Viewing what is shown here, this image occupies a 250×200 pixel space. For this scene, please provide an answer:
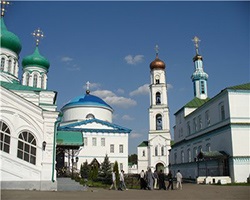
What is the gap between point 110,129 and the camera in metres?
43.8

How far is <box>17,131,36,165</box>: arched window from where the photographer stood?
14.9m

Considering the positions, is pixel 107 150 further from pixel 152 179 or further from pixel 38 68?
pixel 152 179

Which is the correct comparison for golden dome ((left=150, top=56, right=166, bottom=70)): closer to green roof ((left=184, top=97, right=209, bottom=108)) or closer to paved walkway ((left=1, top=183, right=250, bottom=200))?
green roof ((left=184, top=97, right=209, bottom=108))

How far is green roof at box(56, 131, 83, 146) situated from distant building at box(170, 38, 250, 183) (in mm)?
10338

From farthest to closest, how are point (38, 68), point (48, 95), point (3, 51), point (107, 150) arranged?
point (107, 150), point (38, 68), point (3, 51), point (48, 95)

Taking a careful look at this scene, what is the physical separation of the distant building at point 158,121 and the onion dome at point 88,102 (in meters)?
8.47

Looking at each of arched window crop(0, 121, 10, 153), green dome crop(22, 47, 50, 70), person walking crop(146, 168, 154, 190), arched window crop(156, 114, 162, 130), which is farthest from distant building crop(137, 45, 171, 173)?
arched window crop(0, 121, 10, 153)

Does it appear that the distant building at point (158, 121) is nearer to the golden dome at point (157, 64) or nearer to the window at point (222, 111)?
the golden dome at point (157, 64)

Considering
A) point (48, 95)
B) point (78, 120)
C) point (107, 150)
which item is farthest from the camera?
point (78, 120)

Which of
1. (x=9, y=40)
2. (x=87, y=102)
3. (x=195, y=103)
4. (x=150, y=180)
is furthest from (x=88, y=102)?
(x=150, y=180)

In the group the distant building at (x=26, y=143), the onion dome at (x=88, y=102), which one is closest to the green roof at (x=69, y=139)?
the distant building at (x=26, y=143)

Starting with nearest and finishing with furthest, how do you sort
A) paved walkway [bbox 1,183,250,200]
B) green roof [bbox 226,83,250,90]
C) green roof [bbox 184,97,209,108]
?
paved walkway [bbox 1,183,250,200] < green roof [bbox 226,83,250,90] < green roof [bbox 184,97,209,108]

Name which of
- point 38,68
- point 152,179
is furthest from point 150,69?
point 152,179

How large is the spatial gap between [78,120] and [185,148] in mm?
19047
